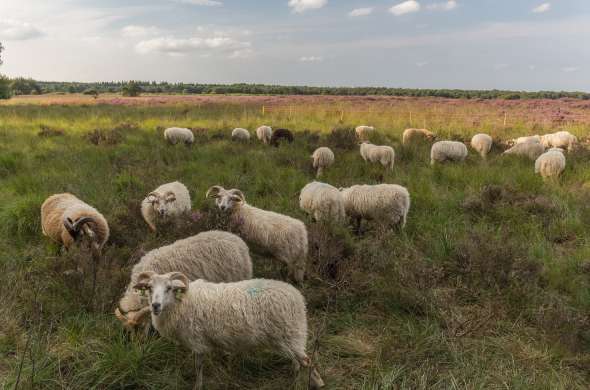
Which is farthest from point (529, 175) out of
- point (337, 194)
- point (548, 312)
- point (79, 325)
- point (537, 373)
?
point (79, 325)

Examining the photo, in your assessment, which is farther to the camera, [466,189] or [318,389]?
[466,189]

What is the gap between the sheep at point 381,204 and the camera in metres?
6.52

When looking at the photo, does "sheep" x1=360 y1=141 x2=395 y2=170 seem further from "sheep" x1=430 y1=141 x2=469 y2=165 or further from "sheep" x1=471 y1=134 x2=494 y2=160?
"sheep" x1=471 y1=134 x2=494 y2=160

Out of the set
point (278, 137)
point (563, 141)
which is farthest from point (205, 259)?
point (563, 141)

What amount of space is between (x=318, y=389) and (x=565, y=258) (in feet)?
14.4

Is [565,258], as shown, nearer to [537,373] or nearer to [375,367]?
[537,373]

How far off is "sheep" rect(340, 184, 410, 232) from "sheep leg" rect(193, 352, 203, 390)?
4.10m

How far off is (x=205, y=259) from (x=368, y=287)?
1.96 metres

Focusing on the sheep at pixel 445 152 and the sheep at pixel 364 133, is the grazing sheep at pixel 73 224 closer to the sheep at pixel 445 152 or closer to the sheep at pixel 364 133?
the sheep at pixel 445 152

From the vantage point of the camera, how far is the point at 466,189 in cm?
848

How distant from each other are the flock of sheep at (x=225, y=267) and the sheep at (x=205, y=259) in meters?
0.01

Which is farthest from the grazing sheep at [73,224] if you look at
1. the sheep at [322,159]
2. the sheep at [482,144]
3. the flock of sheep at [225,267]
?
the sheep at [482,144]

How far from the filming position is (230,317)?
3.19 meters

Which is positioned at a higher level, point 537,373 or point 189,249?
point 189,249
